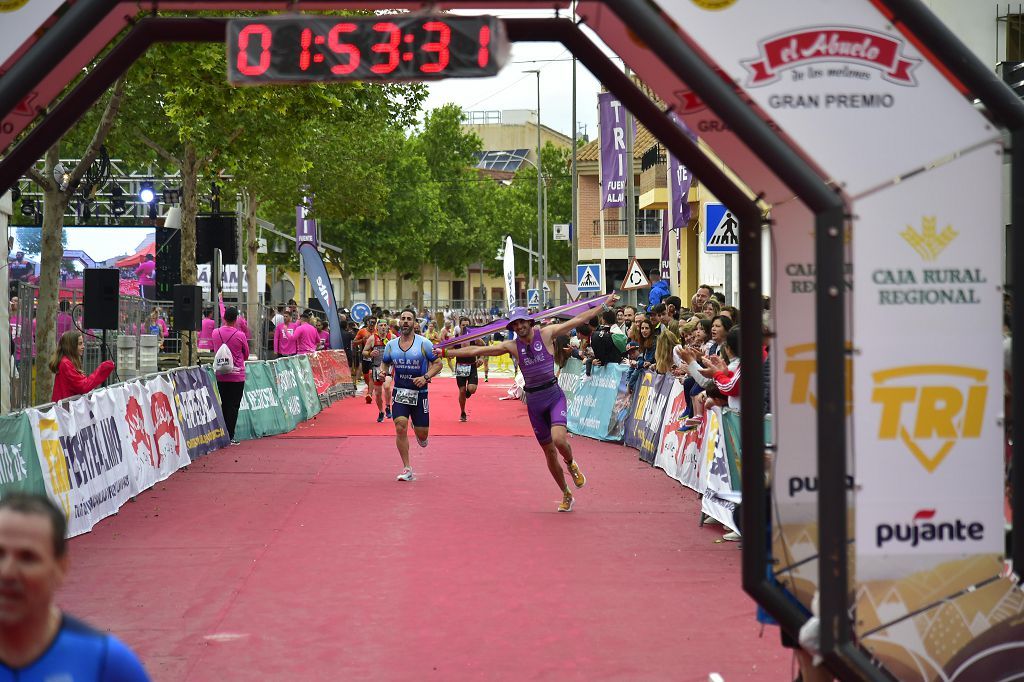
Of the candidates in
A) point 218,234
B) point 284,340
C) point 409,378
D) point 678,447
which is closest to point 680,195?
point 284,340

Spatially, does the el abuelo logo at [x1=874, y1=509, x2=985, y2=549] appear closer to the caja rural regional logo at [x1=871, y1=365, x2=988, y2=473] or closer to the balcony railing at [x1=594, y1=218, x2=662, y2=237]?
the caja rural regional logo at [x1=871, y1=365, x2=988, y2=473]

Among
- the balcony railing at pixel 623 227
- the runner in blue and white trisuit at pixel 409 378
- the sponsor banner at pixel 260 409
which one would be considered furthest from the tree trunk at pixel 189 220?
the balcony railing at pixel 623 227

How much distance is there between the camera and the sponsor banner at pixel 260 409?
20.9 m

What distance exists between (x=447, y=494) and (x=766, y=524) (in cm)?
859

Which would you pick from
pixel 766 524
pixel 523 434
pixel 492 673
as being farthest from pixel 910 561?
pixel 523 434

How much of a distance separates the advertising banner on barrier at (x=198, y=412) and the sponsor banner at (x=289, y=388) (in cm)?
346

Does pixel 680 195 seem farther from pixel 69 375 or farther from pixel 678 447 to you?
pixel 69 375

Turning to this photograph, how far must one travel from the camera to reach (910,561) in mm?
5355

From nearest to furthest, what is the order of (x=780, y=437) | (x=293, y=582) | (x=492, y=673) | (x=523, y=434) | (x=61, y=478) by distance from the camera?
(x=780, y=437), (x=492, y=673), (x=293, y=582), (x=61, y=478), (x=523, y=434)

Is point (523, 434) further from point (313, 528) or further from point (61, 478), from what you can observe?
point (61, 478)

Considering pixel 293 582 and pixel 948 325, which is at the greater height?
pixel 948 325

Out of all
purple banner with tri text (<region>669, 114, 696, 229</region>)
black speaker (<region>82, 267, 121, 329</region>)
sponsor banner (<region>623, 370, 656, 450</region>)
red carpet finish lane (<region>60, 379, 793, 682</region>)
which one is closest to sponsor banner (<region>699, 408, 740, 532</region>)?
red carpet finish lane (<region>60, 379, 793, 682</region>)

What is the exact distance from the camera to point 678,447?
15336mm

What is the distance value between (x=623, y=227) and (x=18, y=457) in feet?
204
